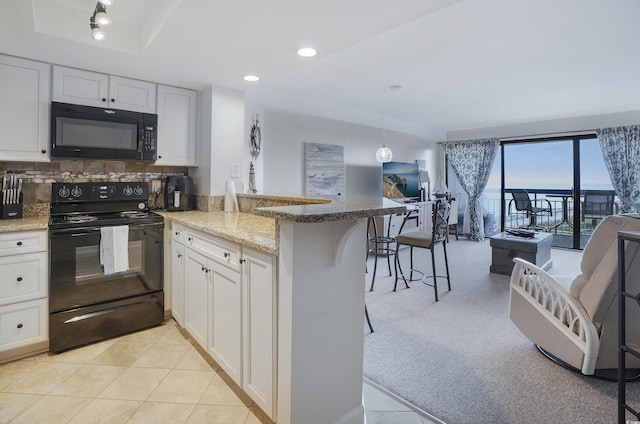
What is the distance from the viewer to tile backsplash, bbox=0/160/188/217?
2.60 m

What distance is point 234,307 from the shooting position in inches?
69.5

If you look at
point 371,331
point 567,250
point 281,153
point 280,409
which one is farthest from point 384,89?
point 567,250

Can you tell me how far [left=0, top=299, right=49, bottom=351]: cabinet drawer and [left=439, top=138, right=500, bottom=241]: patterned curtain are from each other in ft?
22.3

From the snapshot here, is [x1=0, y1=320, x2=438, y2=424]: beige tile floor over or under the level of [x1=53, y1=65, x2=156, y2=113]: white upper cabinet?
under

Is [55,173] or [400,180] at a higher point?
[400,180]

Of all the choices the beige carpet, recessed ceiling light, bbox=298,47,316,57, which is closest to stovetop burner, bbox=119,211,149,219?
recessed ceiling light, bbox=298,47,316,57

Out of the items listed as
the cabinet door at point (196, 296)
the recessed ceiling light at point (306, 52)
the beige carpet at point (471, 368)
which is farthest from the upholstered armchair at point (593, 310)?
the cabinet door at point (196, 296)

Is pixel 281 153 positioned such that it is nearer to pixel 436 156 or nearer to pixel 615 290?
pixel 615 290

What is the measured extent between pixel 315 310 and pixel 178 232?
1572 mm

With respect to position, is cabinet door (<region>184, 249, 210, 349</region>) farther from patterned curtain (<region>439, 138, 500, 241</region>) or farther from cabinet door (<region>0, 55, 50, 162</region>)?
patterned curtain (<region>439, 138, 500, 241</region>)

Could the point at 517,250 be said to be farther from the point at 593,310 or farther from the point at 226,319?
the point at 226,319

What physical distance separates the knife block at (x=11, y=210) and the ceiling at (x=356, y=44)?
1073 millimetres

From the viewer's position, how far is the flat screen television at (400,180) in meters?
6.05

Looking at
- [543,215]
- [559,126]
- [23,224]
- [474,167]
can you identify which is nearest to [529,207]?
[543,215]
